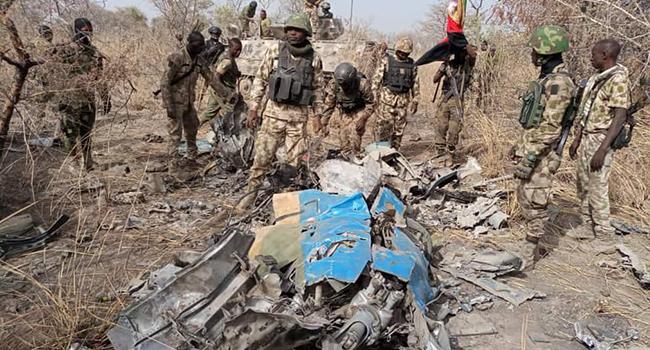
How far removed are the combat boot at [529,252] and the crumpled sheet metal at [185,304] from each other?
8.13ft

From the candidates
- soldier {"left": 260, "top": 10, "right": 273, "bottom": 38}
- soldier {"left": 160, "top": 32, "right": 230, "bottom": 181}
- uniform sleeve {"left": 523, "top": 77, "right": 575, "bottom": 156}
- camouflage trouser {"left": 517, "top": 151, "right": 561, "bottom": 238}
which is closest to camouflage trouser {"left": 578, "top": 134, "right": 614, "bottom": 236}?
camouflage trouser {"left": 517, "top": 151, "right": 561, "bottom": 238}

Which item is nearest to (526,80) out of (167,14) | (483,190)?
(483,190)

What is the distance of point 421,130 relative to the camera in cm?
909

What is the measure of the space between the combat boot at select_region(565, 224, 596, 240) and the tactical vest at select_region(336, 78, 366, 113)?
2.96m

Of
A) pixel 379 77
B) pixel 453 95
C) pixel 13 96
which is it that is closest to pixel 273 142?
pixel 13 96

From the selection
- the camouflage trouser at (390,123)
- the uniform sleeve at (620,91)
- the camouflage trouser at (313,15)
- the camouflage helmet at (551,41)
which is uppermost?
the camouflage trouser at (313,15)

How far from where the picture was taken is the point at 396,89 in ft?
20.3

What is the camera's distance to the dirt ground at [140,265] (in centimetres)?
259

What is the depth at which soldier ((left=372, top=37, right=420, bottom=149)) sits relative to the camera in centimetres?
610

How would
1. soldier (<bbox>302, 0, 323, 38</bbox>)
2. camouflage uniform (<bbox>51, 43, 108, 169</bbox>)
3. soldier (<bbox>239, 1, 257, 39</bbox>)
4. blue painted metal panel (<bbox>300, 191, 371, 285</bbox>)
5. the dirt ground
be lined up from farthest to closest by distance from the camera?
soldier (<bbox>239, 1, 257, 39</bbox>) < soldier (<bbox>302, 0, 323, 38</bbox>) < camouflage uniform (<bbox>51, 43, 108, 169</bbox>) < the dirt ground < blue painted metal panel (<bbox>300, 191, 371, 285</bbox>)

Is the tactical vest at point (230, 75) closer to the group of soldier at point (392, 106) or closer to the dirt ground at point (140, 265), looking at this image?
→ the group of soldier at point (392, 106)

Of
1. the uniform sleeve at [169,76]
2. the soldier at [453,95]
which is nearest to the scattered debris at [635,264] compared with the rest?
the soldier at [453,95]

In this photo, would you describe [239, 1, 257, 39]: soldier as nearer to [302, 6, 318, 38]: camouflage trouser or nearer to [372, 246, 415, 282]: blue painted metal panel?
[302, 6, 318, 38]: camouflage trouser

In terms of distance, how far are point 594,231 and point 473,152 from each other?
A: 2660 mm
